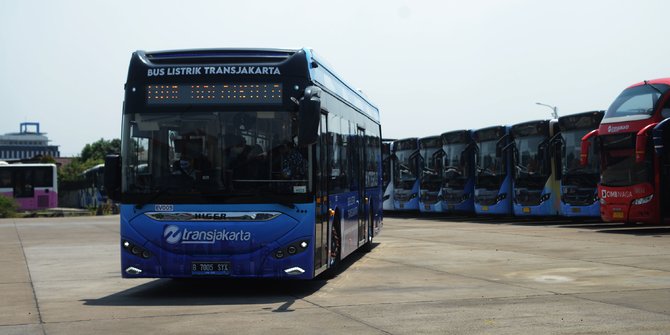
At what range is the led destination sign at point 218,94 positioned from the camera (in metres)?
12.1

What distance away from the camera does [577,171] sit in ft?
94.0

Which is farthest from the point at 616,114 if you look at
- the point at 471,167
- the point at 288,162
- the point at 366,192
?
the point at 288,162

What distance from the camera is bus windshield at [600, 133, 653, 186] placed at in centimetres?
2384

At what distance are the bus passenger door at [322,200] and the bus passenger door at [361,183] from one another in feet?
10.9

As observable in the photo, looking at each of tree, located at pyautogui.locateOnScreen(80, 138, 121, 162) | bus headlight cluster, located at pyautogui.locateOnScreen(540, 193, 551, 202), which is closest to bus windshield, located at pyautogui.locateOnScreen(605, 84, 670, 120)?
bus headlight cluster, located at pyautogui.locateOnScreen(540, 193, 551, 202)

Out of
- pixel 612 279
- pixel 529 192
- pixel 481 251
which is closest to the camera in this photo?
pixel 612 279

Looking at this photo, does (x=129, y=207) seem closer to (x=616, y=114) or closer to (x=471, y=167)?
(x=616, y=114)

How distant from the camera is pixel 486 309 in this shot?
1054 centimetres

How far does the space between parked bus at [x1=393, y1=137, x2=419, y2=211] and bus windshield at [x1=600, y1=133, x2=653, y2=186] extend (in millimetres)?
15230

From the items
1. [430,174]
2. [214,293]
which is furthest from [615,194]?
[214,293]

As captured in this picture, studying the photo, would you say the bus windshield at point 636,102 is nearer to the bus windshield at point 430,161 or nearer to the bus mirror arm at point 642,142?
the bus mirror arm at point 642,142

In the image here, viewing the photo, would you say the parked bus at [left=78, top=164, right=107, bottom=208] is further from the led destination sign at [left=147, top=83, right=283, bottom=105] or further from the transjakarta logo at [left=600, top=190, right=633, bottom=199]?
the led destination sign at [left=147, top=83, right=283, bottom=105]

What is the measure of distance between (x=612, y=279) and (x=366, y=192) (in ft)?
19.4

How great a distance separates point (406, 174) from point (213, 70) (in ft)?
95.4
